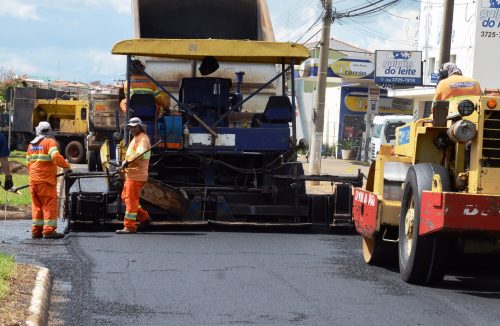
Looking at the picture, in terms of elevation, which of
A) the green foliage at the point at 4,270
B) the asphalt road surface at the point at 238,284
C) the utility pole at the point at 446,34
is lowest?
the asphalt road surface at the point at 238,284

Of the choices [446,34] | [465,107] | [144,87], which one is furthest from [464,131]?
[446,34]

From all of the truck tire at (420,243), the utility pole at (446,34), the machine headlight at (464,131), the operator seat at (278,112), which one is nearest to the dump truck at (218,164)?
the operator seat at (278,112)

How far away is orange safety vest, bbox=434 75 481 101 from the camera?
30.0ft

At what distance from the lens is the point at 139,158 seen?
42.0 ft

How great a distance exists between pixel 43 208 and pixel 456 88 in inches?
216

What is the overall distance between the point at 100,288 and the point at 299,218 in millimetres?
5255

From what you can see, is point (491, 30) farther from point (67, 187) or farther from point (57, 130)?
point (67, 187)

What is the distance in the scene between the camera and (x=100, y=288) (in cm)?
845

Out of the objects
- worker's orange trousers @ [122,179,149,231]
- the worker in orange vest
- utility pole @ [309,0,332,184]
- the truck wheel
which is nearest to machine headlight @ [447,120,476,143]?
worker's orange trousers @ [122,179,149,231]

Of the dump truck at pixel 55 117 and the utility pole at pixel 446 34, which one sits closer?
the utility pole at pixel 446 34

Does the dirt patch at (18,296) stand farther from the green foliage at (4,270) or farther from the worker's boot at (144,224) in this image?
the worker's boot at (144,224)

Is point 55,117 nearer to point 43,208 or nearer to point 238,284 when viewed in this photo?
point 43,208

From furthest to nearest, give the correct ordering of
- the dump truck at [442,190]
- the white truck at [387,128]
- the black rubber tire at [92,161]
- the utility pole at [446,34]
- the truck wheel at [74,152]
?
the truck wheel at [74,152] < the white truck at [387,128] < the black rubber tire at [92,161] < the utility pole at [446,34] < the dump truck at [442,190]

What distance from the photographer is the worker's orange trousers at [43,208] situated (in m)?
12.2
